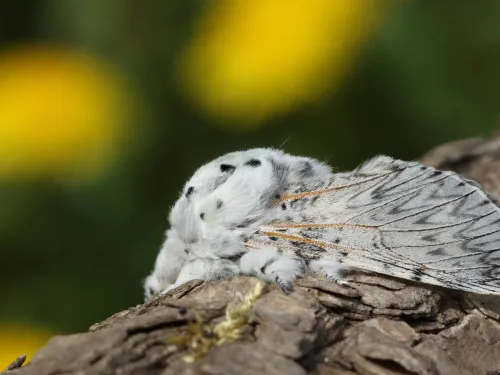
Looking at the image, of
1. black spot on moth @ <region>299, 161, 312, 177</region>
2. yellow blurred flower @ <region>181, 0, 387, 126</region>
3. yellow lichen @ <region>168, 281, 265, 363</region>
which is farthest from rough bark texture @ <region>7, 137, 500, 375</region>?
yellow blurred flower @ <region>181, 0, 387, 126</region>

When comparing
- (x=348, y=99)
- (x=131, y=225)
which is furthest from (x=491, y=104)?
(x=131, y=225)

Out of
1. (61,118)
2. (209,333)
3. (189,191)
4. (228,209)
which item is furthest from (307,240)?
(61,118)

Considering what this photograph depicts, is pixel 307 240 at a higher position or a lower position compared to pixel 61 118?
lower

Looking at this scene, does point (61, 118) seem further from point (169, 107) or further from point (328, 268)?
point (328, 268)

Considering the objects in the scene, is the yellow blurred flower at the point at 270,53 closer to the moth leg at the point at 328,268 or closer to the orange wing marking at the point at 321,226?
the orange wing marking at the point at 321,226

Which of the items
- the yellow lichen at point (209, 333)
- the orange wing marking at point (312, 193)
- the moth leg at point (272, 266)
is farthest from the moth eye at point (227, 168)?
the yellow lichen at point (209, 333)

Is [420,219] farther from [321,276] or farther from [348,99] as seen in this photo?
[348,99]

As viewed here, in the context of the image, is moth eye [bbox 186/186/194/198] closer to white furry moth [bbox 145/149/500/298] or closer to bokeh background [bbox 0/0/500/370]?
white furry moth [bbox 145/149/500/298]
